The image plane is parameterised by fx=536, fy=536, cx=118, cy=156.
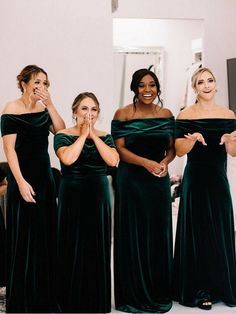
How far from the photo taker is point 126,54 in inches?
244

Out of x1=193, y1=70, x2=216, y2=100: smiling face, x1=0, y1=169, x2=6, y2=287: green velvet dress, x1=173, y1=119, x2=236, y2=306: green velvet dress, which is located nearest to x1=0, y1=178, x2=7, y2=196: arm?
x1=0, y1=169, x2=6, y2=287: green velvet dress

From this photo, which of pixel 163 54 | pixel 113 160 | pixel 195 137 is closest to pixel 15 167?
pixel 113 160

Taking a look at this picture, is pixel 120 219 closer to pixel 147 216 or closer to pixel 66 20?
pixel 147 216

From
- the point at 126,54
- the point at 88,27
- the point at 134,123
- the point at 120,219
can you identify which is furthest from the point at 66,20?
the point at 126,54

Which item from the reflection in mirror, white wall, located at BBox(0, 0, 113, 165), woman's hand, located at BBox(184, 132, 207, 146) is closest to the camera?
woman's hand, located at BBox(184, 132, 207, 146)

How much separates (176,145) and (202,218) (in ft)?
1.62

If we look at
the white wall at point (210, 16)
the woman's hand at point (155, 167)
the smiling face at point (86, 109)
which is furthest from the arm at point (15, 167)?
the white wall at point (210, 16)

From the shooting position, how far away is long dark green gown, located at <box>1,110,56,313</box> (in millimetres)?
2947

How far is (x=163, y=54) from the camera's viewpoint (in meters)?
6.28

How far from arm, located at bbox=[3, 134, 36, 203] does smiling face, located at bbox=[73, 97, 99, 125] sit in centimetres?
37

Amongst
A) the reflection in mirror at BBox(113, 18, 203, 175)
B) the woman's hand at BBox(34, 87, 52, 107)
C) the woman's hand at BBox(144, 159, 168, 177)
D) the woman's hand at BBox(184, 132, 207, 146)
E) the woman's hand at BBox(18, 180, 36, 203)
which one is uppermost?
the reflection in mirror at BBox(113, 18, 203, 175)

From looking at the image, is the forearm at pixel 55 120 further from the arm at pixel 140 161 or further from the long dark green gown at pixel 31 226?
the arm at pixel 140 161

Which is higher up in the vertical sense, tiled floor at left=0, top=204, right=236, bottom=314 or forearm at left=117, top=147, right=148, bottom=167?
forearm at left=117, top=147, right=148, bottom=167

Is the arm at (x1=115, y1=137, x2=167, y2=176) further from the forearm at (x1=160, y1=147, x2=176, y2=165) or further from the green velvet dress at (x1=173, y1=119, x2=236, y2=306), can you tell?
the green velvet dress at (x1=173, y1=119, x2=236, y2=306)
